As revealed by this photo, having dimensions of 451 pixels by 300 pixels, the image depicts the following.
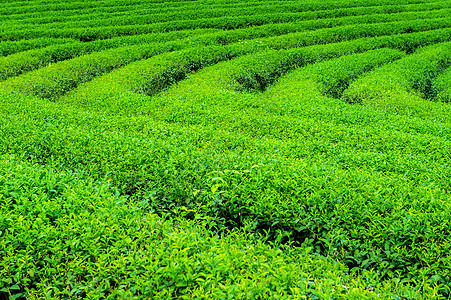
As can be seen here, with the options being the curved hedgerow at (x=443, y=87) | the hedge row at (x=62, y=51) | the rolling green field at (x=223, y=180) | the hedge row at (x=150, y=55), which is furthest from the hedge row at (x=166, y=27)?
the curved hedgerow at (x=443, y=87)

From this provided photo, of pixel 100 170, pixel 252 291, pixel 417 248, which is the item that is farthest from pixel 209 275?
pixel 100 170

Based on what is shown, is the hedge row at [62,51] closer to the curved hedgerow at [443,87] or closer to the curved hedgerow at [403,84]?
the curved hedgerow at [403,84]

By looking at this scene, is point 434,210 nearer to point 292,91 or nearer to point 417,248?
point 417,248

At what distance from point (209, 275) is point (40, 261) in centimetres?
187

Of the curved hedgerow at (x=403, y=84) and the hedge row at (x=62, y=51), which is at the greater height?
the hedge row at (x=62, y=51)

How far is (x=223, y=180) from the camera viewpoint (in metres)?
5.71

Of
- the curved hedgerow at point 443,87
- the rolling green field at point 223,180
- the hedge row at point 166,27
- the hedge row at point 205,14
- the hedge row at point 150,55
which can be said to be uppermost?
the hedge row at point 205,14

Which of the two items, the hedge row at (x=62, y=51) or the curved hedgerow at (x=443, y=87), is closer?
the curved hedgerow at (x=443, y=87)

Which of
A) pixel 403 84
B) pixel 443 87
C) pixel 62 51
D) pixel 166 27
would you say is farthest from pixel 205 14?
pixel 443 87

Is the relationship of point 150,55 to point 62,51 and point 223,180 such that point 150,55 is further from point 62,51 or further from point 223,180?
point 223,180

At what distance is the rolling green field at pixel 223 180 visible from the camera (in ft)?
12.1

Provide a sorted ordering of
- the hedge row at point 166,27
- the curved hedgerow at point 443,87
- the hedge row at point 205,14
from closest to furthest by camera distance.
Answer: the curved hedgerow at point 443,87 < the hedge row at point 166,27 < the hedge row at point 205,14

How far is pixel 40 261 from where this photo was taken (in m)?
3.80

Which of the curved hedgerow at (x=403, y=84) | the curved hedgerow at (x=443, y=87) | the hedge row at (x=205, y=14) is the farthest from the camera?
the hedge row at (x=205, y=14)
